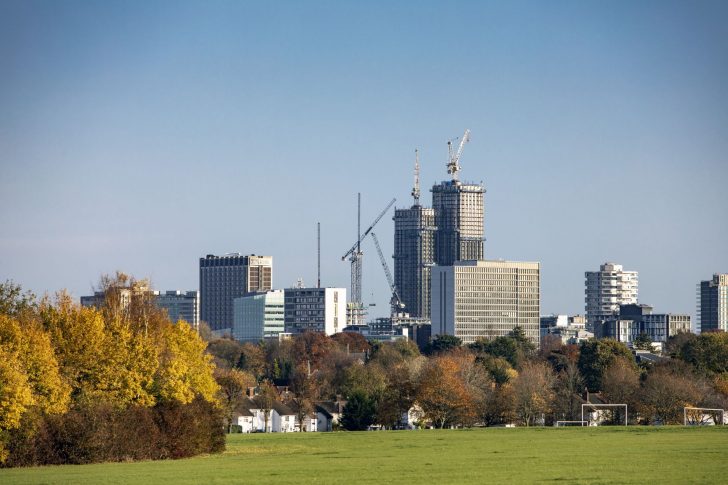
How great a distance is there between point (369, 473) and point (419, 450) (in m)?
20.2

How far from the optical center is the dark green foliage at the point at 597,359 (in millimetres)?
→ 181250

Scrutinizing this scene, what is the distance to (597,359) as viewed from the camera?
18650 centimetres

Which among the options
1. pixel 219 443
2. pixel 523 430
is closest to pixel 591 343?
pixel 523 430

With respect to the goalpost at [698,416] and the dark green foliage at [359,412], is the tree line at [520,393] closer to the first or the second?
the dark green foliage at [359,412]

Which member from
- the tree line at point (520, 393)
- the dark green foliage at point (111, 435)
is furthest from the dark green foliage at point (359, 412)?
the dark green foliage at point (111, 435)

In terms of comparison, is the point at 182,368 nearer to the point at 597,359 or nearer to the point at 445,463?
the point at 445,463

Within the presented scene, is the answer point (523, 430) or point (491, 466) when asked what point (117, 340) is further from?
point (523, 430)

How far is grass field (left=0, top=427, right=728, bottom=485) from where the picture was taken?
60.5m

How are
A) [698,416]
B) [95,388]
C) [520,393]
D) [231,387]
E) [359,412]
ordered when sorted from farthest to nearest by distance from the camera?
[231,387] → [520,393] → [359,412] → [698,416] → [95,388]

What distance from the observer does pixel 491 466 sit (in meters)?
67.4

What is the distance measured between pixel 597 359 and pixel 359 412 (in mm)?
52718

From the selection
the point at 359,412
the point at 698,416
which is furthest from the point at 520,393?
the point at 698,416

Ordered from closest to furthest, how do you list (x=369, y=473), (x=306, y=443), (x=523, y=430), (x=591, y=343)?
(x=369, y=473) → (x=306, y=443) → (x=523, y=430) → (x=591, y=343)

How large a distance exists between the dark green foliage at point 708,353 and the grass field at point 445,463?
80.9m
